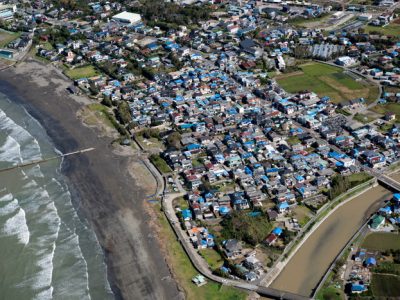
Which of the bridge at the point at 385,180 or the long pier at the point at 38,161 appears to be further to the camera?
the long pier at the point at 38,161

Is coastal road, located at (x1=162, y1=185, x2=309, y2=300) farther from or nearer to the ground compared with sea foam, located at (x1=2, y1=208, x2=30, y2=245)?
farther from the ground

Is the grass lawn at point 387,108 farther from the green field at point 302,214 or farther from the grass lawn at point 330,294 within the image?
the grass lawn at point 330,294

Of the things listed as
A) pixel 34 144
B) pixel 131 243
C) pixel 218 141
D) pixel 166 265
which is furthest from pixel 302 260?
pixel 34 144

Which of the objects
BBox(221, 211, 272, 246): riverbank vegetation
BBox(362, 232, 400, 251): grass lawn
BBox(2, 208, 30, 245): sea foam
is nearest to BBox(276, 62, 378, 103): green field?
BBox(362, 232, 400, 251): grass lawn

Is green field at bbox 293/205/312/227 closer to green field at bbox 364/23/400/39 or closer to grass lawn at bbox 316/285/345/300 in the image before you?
grass lawn at bbox 316/285/345/300

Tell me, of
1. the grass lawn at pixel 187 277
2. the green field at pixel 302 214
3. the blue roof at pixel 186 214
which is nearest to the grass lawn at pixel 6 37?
the blue roof at pixel 186 214
